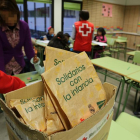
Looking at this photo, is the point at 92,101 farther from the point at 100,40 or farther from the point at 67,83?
the point at 100,40

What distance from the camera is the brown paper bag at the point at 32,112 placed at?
19.7 inches

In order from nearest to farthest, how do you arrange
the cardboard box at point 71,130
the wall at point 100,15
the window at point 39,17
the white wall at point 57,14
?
the cardboard box at point 71,130 < the window at point 39,17 < the white wall at point 57,14 < the wall at point 100,15

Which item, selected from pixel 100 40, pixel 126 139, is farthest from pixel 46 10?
pixel 126 139

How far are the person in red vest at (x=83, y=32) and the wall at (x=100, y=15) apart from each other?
300cm

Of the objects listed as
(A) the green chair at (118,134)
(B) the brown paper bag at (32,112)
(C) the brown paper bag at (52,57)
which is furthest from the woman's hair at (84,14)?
(B) the brown paper bag at (32,112)

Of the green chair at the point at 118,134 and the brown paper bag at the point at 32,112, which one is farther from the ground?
the brown paper bag at the point at 32,112

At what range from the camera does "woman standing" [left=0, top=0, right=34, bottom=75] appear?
1177 millimetres

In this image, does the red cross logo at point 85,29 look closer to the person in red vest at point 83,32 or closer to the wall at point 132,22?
the person in red vest at point 83,32

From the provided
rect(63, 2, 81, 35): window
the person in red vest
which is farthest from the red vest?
rect(63, 2, 81, 35): window

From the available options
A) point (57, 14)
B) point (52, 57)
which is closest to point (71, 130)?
point (52, 57)

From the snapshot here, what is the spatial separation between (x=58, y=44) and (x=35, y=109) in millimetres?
1577

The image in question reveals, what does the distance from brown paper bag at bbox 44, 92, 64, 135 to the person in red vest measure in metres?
2.59

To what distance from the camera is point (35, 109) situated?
542 mm

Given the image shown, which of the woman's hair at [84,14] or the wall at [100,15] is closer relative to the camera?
the woman's hair at [84,14]
